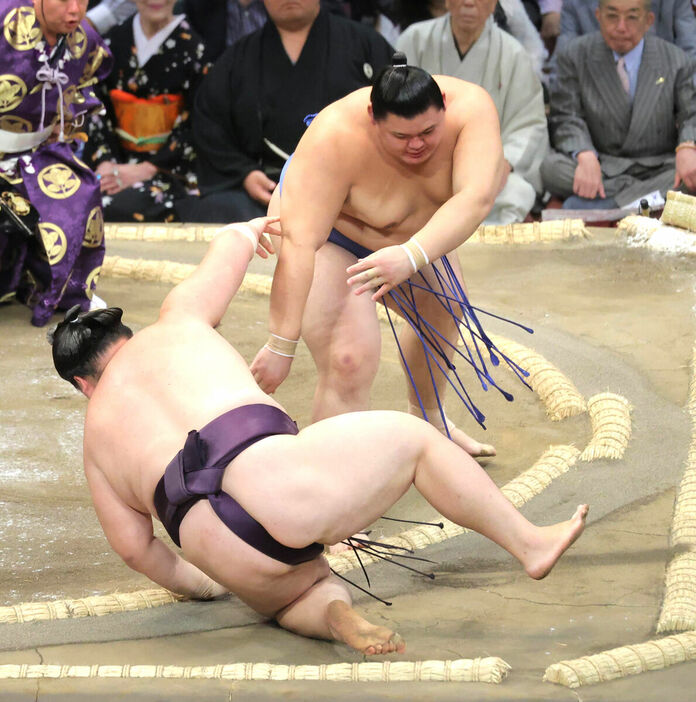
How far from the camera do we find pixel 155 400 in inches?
68.9

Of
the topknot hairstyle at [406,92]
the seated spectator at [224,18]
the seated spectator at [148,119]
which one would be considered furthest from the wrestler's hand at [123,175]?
the topknot hairstyle at [406,92]

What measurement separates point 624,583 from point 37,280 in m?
2.40

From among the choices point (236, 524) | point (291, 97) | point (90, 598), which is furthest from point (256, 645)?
point (291, 97)

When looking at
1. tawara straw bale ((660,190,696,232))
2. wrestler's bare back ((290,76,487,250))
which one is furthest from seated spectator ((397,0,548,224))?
wrestler's bare back ((290,76,487,250))

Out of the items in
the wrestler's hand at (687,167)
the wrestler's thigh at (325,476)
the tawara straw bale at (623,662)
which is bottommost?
the wrestler's hand at (687,167)

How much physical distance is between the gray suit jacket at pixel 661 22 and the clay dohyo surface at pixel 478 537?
1305 millimetres

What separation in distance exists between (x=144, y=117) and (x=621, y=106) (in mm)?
1900

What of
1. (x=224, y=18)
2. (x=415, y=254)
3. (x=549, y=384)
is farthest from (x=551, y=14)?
(x=415, y=254)

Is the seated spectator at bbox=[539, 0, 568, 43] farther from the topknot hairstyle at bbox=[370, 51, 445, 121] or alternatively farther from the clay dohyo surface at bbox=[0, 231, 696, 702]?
the topknot hairstyle at bbox=[370, 51, 445, 121]

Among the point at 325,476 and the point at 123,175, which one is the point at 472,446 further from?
the point at 123,175

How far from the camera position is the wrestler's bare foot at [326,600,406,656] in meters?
1.63

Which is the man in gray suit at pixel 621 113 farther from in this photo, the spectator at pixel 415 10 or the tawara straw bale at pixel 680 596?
Result: the tawara straw bale at pixel 680 596

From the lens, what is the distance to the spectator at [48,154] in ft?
11.1

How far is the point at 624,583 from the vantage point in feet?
6.26
